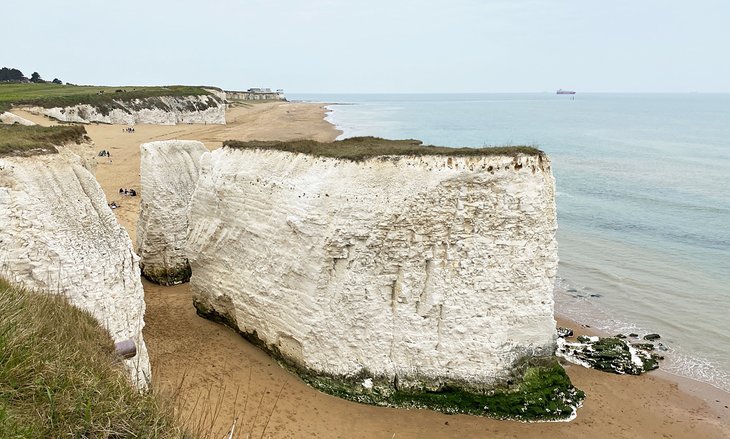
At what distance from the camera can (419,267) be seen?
12.5m

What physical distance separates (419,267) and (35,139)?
892cm

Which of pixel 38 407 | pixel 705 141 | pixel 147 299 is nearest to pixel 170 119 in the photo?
pixel 147 299

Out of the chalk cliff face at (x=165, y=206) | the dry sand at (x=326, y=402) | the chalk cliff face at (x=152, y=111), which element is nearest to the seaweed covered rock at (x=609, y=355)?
the dry sand at (x=326, y=402)

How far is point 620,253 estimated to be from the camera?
2784 cm

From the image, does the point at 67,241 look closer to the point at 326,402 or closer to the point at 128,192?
the point at 326,402

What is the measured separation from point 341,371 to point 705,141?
259 ft

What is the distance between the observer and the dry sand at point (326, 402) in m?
11.6

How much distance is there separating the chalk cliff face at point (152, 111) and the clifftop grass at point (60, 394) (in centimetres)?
4663

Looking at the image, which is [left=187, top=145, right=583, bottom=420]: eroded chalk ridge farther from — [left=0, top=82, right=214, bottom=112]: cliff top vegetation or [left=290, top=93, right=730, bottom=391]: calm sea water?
[left=0, top=82, right=214, bottom=112]: cliff top vegetation

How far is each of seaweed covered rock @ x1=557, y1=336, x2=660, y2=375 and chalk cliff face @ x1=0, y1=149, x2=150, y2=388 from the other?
42.5ft

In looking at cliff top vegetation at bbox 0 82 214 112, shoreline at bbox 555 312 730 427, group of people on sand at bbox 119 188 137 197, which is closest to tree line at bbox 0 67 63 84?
cliff top vegetation at bbox 0 82 214 112

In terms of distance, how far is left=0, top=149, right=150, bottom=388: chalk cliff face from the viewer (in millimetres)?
9297

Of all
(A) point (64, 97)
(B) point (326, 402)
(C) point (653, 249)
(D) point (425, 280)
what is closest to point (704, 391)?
(D) point (425, 280)

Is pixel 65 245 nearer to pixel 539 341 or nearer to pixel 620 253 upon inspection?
pixel 539 341
